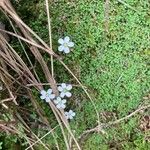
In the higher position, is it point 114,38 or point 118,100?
point 114,38

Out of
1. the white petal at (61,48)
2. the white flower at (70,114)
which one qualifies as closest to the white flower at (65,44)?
the white petal at (61,48)

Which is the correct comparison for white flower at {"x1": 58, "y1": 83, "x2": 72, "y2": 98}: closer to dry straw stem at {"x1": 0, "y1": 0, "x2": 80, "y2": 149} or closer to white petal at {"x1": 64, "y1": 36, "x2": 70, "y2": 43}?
dry straw stem at {"x1": 0, "y1": 0, "x2": 80, "y2": 149}

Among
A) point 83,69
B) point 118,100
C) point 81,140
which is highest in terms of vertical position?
point 83,69

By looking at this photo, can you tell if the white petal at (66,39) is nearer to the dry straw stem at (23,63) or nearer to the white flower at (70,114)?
the dry straw stem at (23,63)

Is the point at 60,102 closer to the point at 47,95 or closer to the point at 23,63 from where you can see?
the point at 47,95

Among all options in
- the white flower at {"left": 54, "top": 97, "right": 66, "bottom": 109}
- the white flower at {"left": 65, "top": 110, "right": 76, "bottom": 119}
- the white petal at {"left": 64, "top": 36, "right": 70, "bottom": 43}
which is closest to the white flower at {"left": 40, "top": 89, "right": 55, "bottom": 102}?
the white flower at {"left": 54, "top": 97, "right": 66, "bottom": 109}

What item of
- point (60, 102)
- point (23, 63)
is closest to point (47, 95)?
point (60, 102)

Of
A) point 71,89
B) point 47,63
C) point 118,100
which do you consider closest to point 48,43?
point 47,63

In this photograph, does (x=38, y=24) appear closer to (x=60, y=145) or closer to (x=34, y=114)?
(x=34, y=114)

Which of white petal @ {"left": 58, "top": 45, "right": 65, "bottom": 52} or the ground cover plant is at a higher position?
white petal @ {"left": 58, "top": 45, "right": 65, "bottom": 52}
